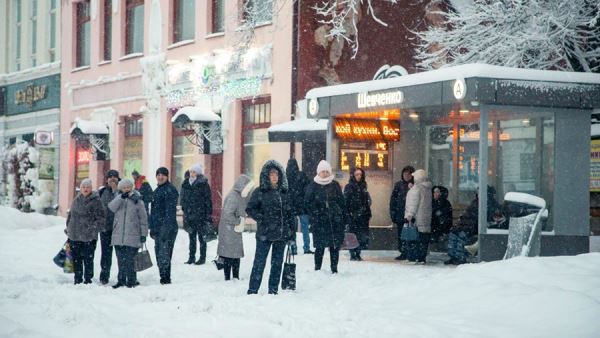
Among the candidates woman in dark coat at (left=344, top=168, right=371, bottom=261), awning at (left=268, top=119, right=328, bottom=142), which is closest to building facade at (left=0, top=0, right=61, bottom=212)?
awning at (left=268, top=119, right=328, bottom=142)

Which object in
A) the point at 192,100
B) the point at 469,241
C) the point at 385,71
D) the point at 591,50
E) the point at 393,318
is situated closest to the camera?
the point at 393,318

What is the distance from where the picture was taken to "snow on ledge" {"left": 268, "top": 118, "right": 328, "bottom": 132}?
69.7 ft

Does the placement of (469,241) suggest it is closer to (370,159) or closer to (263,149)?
(370,159)

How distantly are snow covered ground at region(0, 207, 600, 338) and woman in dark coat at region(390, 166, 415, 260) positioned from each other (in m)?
2.83

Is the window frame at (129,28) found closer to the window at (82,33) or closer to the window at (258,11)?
the window at (82,33)

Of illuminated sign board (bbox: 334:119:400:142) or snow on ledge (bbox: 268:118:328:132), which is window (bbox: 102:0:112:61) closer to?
snow on ledge (bbox: 268:118:328:132)

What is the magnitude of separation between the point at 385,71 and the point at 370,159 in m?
5.36

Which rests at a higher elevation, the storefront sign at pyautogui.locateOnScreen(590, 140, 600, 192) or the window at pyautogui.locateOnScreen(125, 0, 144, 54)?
the window at pyautogui.locateOnScreen(125, 0, 144, 54)

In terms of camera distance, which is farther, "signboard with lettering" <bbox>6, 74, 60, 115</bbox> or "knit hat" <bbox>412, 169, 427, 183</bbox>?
"signboard with lettering" <bbox>6, 74, 60, 115</bbox>

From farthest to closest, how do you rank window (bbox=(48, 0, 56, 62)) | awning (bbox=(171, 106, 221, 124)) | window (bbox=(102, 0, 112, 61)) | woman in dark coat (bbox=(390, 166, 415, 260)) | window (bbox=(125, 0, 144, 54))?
window (bbox=(48, 0, 56, 62)) → window (bbox=(102, 0, 112, 61)) → window (bbox=(125, 0, 144, 54)) → awning (bbox=(171, 106, 221, 124)) → woman in dark coat (bbox=(390, 166, 415, 260))

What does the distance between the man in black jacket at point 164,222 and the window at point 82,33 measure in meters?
18.8

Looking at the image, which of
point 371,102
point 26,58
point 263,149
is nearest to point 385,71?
point 263,149

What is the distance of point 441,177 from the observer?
18.8m

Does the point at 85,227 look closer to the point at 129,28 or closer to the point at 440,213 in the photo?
the point at 440,213
